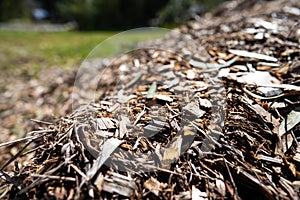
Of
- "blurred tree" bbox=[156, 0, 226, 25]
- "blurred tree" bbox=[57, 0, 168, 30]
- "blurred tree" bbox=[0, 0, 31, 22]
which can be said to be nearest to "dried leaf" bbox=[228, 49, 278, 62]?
"blurred tree" bbox=[156, 0, 226, 25]

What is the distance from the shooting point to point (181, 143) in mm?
1118

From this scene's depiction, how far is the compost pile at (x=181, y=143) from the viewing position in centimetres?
98

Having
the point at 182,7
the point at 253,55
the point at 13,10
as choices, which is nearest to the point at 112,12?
the point at 182,7

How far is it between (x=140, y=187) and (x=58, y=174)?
0.87ft

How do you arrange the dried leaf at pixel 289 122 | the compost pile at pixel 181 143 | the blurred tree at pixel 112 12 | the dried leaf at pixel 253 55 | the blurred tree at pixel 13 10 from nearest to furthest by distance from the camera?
the compost pile at pixel 181 143 < the dried leaf at pixel 289 122 < the dried leaf at pixel 253 55 < the blurred tree at pixel 112 12 < the blurred tree at pixel 13 10

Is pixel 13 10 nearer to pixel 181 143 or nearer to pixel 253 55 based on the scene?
pixel 253 55

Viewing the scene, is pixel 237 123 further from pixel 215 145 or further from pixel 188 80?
pixel 188 80

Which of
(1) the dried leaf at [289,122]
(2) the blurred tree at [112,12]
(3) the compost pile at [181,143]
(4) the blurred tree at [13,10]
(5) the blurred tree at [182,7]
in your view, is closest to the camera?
(3) the compost pile at [181,143]

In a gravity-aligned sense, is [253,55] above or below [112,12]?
above

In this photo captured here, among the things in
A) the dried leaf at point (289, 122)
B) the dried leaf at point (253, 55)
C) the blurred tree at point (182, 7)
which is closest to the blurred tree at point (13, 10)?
the blurred tree at point (182, 7)

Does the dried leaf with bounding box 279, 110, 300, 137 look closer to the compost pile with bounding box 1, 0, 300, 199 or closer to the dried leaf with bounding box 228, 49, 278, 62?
the compost pile with bounding box 1, 0, 300, 199

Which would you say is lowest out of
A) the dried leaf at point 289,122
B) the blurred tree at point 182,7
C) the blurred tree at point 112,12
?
the blurred tree at point 112,12

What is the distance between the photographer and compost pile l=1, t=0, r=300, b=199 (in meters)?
0.98

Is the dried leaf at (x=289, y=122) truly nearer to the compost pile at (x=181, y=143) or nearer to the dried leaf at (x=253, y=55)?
the compost pile at (x=181, y=143)
